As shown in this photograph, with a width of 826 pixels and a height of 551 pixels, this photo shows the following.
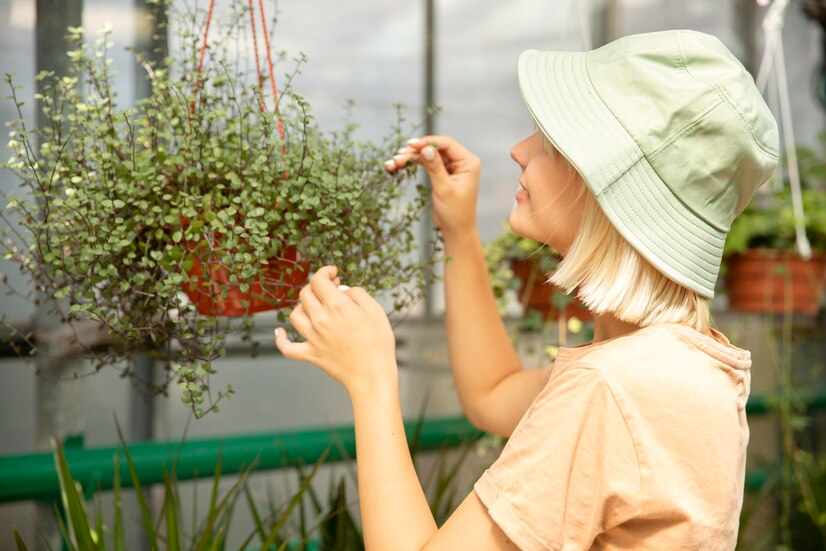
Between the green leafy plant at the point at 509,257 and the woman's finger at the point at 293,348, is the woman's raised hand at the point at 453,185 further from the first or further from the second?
the green leafy plant at the point at 509,257

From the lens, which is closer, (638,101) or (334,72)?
(638,101)

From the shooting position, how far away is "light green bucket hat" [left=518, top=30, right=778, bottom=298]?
943 mm

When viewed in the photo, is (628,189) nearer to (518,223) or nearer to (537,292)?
(518,223)

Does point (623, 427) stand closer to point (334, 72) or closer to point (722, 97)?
point (722, 97)

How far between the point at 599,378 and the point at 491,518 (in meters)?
0.19

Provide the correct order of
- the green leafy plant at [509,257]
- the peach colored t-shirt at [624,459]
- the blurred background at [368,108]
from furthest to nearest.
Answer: the green leafy plant at [509,257] < the blurred background at [368,108] < the peach colored t-shirt at [624,459]

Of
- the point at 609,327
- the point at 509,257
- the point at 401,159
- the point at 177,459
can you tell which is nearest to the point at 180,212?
the point at 401,159

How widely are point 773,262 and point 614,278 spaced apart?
1.53 metres

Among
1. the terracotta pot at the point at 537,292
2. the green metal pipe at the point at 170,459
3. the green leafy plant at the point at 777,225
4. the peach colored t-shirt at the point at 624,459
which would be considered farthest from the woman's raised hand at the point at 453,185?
the green leafy plant at the point at 777,225

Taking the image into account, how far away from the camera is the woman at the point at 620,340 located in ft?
2.97

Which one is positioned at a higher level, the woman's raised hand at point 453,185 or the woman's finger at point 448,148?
the woman's finger at point 448,148

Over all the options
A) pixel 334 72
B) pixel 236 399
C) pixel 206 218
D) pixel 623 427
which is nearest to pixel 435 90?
pixel 334 72

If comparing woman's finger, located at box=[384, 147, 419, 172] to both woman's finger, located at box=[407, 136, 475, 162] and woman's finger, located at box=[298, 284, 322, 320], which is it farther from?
woman's finger, located at box=[298, 284, 322, 320]

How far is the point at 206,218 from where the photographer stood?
1.04 metres
